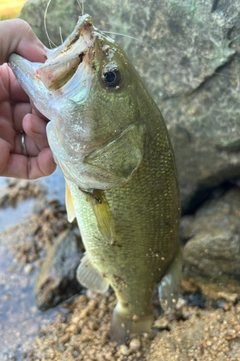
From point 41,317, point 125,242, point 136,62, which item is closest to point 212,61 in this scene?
point 136,62

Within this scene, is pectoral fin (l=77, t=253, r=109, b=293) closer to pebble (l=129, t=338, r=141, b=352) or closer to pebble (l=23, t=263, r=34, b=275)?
pebble (l=129, t=338, r=141, b=352)

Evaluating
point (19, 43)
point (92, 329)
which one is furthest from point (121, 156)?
point (92, 329)

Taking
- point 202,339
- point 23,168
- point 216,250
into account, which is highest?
point 23,168

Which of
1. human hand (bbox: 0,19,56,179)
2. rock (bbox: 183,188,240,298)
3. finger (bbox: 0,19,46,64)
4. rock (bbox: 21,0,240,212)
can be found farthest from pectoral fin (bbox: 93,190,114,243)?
rock (bbox: 21,0,240,212)

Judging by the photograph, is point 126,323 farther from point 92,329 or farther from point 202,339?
point 202,339

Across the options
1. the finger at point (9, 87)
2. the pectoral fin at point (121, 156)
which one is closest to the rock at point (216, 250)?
the pectoral fin at point (121, 156)

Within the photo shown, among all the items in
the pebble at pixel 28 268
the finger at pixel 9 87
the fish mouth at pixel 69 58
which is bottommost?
the pebble at pixel 28 268

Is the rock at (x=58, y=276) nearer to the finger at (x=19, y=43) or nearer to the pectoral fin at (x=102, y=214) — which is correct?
the pectoral fin at (x=102, y=214)
